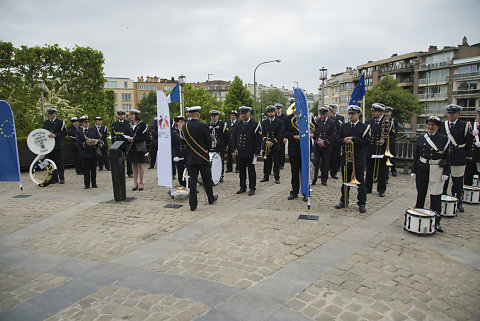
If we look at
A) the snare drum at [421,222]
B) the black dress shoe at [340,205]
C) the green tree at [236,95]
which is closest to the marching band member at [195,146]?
the black dress shoe at [340,205]

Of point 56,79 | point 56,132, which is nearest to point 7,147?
point 56,132

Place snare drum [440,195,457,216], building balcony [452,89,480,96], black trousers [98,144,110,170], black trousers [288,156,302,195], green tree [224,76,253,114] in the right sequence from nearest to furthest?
snare drum [440,195,457,216] < black trousers [288,156,302,195] < black trousers [98,144,110,170] < building balcony [452,89,480,96] < green tree [224,76,253,114]

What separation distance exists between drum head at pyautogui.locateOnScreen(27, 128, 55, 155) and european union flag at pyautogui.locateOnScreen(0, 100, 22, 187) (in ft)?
5.35

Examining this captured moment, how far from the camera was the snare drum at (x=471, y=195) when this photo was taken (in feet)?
25.1

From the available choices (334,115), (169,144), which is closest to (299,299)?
(169,144)

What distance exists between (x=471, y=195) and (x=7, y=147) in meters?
11.9

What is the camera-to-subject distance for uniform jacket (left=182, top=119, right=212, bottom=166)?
741cm

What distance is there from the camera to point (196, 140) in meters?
7.41

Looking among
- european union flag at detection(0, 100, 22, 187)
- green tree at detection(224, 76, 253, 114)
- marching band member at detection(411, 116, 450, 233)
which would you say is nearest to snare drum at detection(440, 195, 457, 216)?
marching band member at detection(411, 116, 450, 233)

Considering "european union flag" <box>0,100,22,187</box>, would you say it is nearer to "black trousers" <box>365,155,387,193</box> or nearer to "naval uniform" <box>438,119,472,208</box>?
"black trousers" <box>365,155,387,193</box>

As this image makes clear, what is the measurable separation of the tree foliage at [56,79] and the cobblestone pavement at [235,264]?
49.8ft

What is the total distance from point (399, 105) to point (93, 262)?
55.0 metres

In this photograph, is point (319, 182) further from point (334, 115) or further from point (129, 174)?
point (129, 174)

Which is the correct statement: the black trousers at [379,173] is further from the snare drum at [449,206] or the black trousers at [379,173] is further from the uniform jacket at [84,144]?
the uniform jacket at [84,144]
